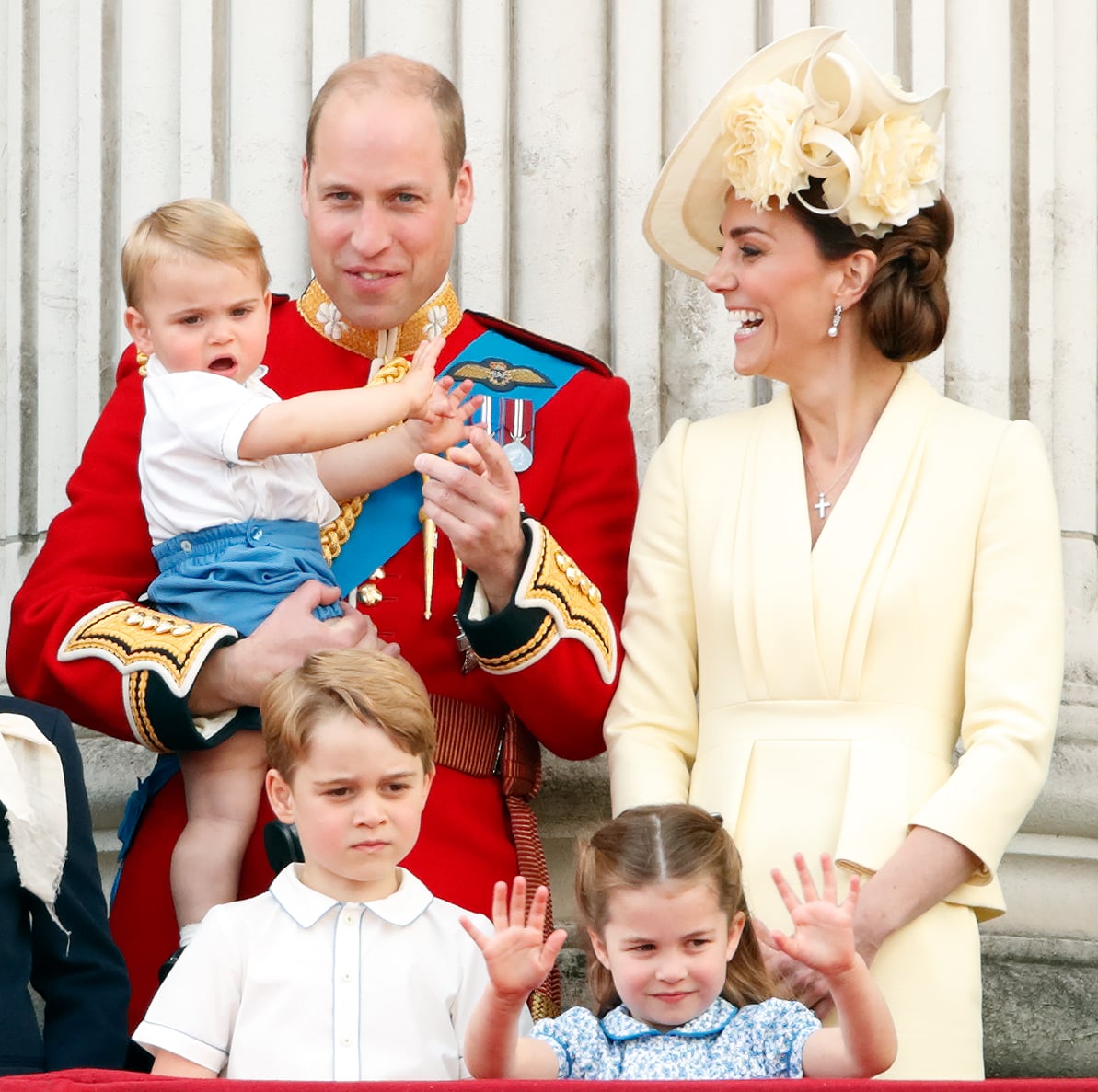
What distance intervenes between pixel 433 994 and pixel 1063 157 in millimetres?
2169

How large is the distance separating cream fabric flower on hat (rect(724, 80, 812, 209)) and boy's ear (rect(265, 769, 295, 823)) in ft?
4.03

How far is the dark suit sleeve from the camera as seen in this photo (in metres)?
3.42

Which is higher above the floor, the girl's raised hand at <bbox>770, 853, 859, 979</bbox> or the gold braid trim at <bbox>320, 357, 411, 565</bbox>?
the gold braid trim at <bbox>320, 357, 411, 565</bbox>

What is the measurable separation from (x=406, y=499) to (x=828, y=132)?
900 millimetres

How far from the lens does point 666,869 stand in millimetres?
3072

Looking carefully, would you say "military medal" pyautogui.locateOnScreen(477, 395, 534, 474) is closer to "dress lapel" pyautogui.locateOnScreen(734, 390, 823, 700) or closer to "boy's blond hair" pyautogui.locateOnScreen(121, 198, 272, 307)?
"dress lapel" pyautogui.locateOnScreen(734, 390, 823, 700)

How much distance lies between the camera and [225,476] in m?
3.78

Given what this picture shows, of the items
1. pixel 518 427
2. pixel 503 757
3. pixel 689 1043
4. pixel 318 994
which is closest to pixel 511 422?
pixel 518 427

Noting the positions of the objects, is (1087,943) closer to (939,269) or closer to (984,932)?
(984,932)

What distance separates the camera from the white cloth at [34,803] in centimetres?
340

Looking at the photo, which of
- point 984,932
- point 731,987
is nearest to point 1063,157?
point 984,932

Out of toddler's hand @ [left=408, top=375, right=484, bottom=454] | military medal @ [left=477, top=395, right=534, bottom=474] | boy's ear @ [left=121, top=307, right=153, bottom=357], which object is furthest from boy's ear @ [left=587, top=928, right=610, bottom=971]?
boy's ear @ [left=121, top=307, right=153, bottom=357]

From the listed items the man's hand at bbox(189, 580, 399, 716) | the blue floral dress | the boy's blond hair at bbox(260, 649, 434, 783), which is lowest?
the blue floral dress

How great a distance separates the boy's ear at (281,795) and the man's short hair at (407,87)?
1265mm
